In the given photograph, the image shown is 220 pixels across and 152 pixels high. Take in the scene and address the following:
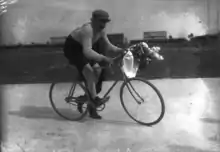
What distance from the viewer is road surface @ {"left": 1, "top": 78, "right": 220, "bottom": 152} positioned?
1.71m

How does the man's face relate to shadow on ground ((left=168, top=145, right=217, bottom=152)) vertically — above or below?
above

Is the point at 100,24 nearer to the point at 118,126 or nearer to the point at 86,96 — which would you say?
the point at 86,96

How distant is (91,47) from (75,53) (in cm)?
11

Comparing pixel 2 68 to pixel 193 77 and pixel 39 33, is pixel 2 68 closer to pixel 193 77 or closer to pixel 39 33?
pixel 39 33

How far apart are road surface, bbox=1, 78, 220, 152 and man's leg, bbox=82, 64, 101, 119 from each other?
49mm

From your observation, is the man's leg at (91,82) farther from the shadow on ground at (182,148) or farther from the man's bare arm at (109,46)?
the shadow on ground at (182,148)

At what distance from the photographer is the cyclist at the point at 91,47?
1.69 metres

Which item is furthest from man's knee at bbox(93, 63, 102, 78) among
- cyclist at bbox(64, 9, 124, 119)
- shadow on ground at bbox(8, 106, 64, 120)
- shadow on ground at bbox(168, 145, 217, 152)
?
shadow on ground at bbox(168, 145, 217, 152)

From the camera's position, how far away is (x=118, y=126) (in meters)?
1.75

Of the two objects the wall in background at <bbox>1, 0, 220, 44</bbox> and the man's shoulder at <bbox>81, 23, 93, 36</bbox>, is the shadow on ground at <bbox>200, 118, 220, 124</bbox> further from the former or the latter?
the man's shoulder at <bbox>81, 23, 93, 36</bbox>

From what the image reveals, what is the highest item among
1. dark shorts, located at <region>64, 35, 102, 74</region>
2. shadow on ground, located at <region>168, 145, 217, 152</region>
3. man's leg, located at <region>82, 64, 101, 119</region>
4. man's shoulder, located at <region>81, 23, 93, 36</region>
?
man's shoulder, located at <region>81, 23, 93, 36</region>

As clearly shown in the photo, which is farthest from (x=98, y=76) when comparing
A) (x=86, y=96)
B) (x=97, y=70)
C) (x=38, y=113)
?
(x=38, y=113)

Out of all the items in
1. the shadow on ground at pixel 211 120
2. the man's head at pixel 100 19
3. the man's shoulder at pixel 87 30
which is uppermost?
the man's head at pixel 100 19

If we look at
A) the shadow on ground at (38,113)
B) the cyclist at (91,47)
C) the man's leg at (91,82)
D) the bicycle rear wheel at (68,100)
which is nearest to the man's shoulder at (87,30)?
the cyclist at (91,47)
